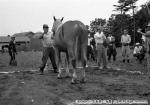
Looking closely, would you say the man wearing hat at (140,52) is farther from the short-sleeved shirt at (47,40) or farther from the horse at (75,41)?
the horse at (75,41)

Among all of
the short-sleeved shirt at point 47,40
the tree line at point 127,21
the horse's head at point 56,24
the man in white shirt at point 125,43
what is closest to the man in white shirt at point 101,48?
the short-sleeved shirt at point 47,40

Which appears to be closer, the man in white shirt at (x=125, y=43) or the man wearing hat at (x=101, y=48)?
the man wearing hat at (x=101, y=48)

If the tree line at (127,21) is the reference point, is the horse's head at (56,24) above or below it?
below

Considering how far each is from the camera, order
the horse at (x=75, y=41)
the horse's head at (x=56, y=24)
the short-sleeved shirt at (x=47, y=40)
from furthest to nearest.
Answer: the short-sleeved shirt at (x=47, y=40) → the horse's head at (x=56, y=24) → the horse at (x=75, y=41)

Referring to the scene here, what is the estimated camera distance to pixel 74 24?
9281 mm

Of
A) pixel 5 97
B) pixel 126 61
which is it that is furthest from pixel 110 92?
pixel 126 61

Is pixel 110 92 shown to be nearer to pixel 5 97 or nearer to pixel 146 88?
pixel 146 88

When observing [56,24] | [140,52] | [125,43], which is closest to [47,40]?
[56,24]

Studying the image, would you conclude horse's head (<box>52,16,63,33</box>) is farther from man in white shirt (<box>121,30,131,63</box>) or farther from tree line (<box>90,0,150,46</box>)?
tree line (<box>90,0,150,46</box>)

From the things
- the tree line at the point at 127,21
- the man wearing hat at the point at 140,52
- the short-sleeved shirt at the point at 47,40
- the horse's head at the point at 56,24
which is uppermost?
the tree line at the point at 127,21

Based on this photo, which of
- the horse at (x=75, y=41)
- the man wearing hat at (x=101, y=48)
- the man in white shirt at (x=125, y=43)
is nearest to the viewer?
the horse at (x=75, y=41)

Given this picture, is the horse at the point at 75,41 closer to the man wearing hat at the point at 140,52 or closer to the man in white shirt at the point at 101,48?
the man in white shirt at the point at 101,48

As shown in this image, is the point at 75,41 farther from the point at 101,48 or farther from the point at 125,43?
the point at 125,43

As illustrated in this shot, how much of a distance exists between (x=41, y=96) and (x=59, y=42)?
3.57 m
